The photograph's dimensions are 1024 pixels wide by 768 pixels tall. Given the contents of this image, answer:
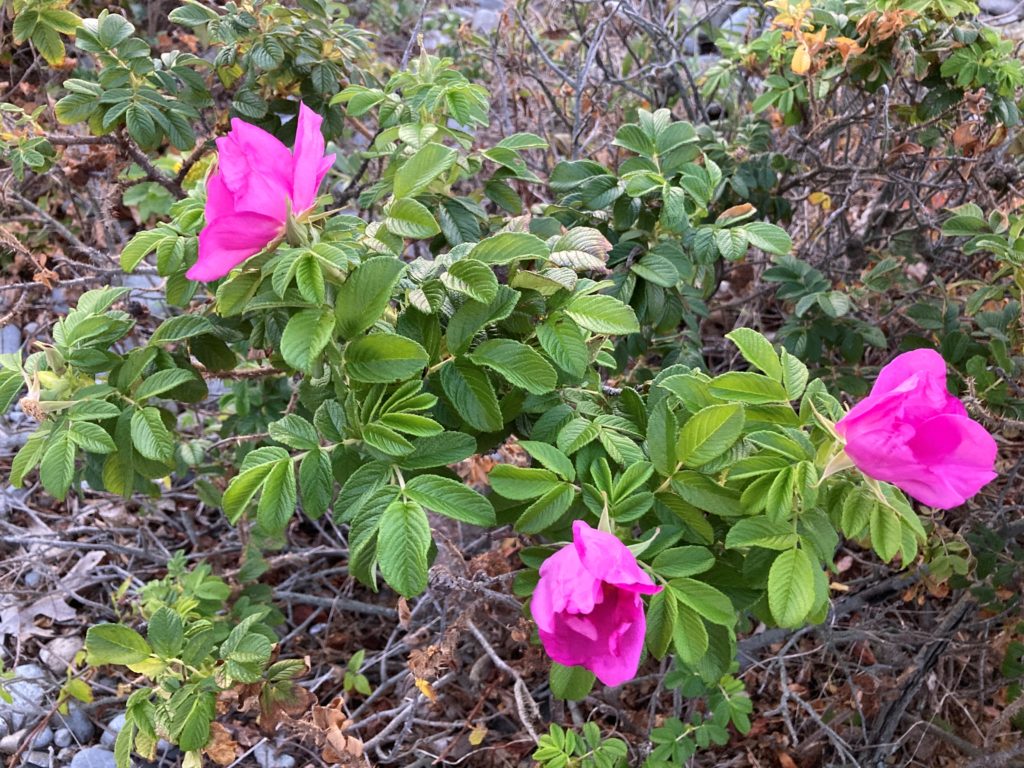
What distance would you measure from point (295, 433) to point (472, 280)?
0.28m

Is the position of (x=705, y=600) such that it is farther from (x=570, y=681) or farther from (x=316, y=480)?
(x=316, y=480)

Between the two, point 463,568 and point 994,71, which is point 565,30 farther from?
point 463,568

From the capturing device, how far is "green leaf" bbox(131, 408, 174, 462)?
3.83 ft

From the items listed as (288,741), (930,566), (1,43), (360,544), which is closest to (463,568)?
(288,741)

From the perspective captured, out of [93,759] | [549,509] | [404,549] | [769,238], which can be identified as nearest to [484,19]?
[769,238]

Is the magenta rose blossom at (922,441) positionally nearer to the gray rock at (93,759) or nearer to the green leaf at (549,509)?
the green leaf at (549,509)

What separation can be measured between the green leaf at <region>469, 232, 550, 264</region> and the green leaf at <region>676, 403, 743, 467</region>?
0.27 meters

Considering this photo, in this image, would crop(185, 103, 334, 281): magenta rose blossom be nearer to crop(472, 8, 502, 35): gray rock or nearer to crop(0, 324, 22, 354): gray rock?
crop(0, 324, 22, 354): gray rock

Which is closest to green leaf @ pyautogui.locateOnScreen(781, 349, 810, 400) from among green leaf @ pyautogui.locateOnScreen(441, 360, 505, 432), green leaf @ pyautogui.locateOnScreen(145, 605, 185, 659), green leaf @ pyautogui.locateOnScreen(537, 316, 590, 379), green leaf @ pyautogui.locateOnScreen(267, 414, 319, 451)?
green leaf @ pyautogui.locateOnScreen(537, 316, 590, 379)

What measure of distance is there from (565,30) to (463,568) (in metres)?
2.15

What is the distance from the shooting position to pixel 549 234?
1.45m

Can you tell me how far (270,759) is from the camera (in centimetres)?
185

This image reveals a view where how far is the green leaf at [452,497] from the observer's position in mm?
970

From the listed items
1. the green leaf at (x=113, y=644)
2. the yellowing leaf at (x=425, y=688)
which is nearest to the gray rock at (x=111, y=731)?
the green leaf at (x=113, y=644)
